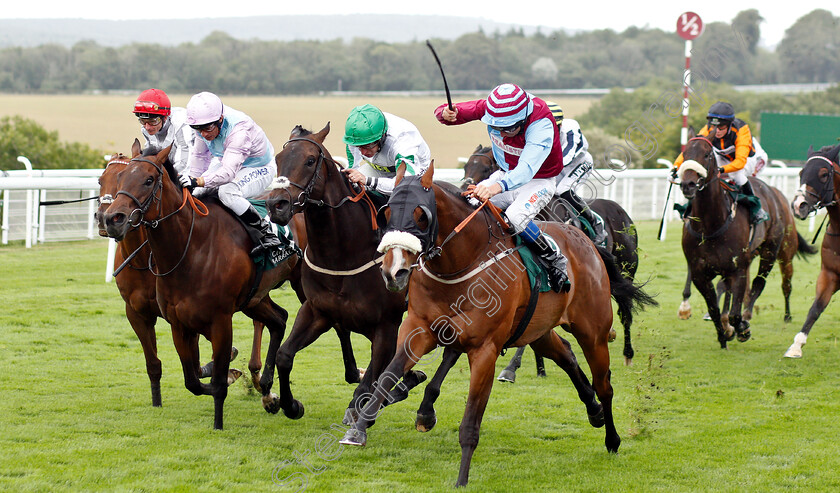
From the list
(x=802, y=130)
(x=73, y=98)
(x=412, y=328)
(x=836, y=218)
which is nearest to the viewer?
(x=412, y=328)

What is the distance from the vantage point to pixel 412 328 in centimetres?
409

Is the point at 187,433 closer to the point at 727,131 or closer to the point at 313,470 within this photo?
the point at 313,470

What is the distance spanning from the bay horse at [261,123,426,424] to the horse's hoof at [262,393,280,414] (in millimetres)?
365

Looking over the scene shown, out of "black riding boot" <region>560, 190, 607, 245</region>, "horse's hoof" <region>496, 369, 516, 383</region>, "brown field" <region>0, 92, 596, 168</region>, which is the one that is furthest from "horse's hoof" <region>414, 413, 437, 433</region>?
"brown field" <region>0, 92, 596, 168</region>

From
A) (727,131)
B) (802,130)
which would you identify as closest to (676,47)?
(802,130)

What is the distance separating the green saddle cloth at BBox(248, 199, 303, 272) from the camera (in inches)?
209

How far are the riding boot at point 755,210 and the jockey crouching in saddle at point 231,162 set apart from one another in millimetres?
4572

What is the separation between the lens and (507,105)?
14.2ft

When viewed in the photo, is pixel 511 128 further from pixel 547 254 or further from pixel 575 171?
pixel 575 171

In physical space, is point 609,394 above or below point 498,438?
above

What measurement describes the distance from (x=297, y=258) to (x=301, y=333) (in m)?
0.94

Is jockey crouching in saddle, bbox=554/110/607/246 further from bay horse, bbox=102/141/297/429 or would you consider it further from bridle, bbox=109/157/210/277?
bridle, bbox=109/157/210/277

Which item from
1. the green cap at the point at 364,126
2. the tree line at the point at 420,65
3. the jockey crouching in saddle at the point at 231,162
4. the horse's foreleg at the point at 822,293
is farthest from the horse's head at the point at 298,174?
the tree line at the point at 420,65

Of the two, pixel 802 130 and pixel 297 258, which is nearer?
pixel 297 258
